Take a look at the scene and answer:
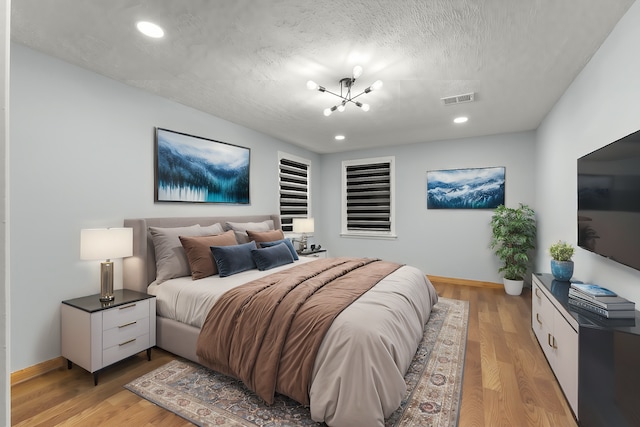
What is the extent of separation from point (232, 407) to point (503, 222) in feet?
14.2

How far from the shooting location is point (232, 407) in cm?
193

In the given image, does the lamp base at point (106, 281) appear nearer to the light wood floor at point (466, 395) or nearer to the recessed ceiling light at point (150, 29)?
the light wood floor at point (466, 395)

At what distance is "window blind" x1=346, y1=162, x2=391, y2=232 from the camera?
5.73 m

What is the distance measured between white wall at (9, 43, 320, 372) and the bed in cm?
36

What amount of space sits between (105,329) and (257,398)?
4.28 feet

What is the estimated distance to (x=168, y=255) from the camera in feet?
9.50

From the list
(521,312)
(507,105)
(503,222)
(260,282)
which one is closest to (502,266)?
(503,222)

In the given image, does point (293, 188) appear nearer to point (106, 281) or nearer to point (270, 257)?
point (270, 257)

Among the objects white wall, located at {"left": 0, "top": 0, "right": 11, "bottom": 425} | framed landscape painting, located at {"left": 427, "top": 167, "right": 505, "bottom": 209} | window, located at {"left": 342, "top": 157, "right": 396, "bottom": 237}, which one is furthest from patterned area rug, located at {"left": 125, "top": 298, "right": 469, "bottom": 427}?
window, located at {"left": 342, "top": 157, "right": 396, "bottom": 237}

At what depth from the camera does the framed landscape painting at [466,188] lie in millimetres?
4770

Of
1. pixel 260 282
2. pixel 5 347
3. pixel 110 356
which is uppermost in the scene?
pixel 5 347

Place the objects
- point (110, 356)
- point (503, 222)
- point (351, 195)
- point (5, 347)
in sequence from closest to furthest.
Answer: point (5, 347) → point (110, 356) → point (503, 222) → point (351, 195)

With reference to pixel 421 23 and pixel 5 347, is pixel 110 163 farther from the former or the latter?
pixel 421 23

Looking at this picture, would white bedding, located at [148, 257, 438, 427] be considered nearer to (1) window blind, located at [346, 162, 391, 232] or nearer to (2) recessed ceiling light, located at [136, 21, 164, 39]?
(2) recessed ceiling light, located at [136, 21, 164, 39]
